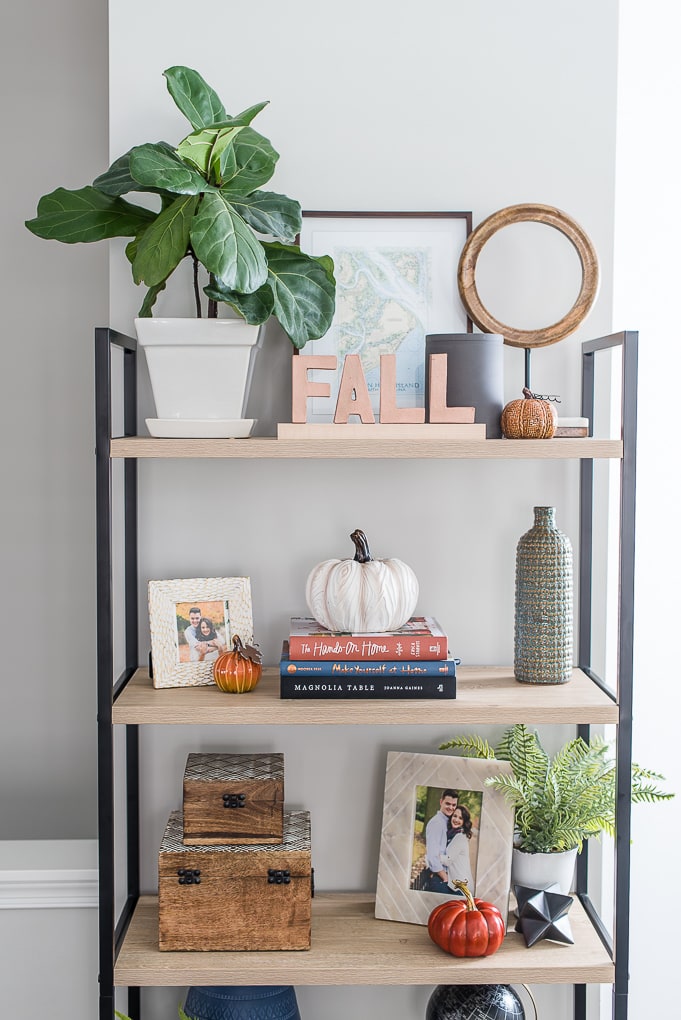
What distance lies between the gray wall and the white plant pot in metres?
1.00

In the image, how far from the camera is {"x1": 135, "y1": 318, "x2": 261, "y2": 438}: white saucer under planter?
145 cm

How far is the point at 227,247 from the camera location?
1304 mm

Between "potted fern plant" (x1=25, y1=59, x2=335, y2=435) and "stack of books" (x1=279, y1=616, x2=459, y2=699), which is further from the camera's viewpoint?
"stack of books" (x1=279, y1=616, x2=459, y2=699)

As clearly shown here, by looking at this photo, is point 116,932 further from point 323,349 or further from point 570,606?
point 323,349

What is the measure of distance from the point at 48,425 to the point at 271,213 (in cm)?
82

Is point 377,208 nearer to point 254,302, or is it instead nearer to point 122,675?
point 254,302

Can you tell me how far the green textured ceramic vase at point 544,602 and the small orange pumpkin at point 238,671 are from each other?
448 mm

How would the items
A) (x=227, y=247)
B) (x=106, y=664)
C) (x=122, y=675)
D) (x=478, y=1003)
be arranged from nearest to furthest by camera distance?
(x=227, y=247) < (x=106, y=664) < (x=478, y=1003) < (x=122, y=675)

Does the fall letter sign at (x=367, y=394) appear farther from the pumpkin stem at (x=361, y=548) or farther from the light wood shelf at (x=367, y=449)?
the pumpkin stem at (x=361, y=548)

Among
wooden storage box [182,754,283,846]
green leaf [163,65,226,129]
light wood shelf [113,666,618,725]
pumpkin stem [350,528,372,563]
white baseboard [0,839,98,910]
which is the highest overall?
green leaf [163,65,226,129]

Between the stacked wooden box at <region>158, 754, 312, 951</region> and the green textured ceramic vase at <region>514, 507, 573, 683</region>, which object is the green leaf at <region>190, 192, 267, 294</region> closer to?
the green textured ceramic vase at <region>514, 507, 573, 683</region>

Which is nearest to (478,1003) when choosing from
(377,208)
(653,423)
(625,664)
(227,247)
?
(625,664)

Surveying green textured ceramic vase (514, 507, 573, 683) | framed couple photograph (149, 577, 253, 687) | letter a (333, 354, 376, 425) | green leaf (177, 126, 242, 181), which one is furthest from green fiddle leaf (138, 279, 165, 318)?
green textured ceramic vase (514, 507, 573, 683)

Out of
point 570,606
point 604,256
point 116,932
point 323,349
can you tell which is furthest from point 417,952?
point 604,256
